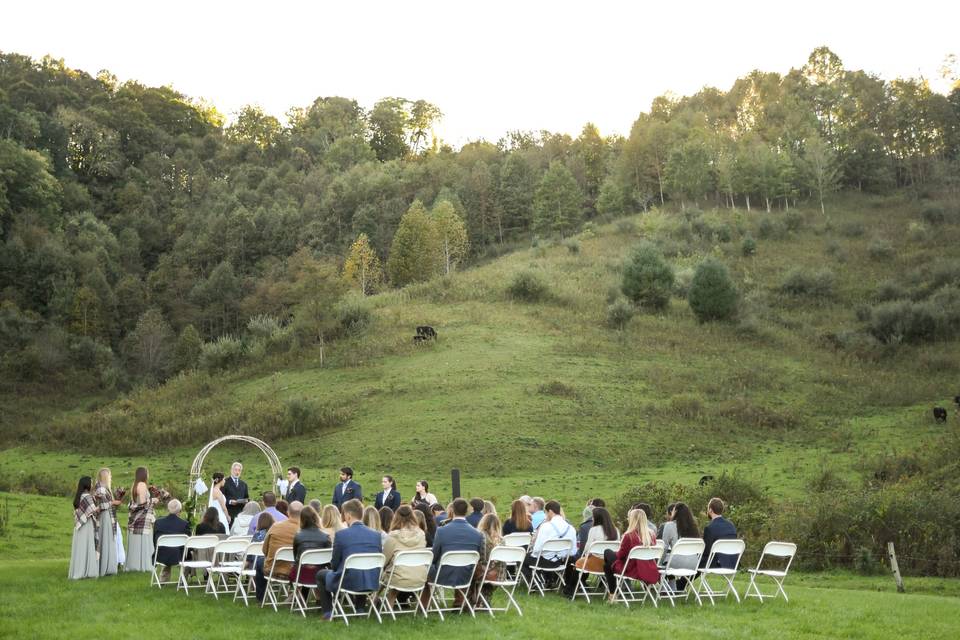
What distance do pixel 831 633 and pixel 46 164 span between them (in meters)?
108

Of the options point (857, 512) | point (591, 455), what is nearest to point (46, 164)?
point (591, 455)

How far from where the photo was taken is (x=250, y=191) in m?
122

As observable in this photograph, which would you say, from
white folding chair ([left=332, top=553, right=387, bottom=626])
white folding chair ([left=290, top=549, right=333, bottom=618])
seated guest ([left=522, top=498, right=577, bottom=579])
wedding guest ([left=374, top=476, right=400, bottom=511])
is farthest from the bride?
seated guest ([left=522, top=498, right=577, bottom=579])

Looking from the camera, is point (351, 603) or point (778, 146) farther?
point (778, 146)

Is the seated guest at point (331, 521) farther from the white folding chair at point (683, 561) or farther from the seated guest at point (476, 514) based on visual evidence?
the white folding chair at point (683, 561)

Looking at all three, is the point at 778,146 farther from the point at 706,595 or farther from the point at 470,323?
the point at 706,595

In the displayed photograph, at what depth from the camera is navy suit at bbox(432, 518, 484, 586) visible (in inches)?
476

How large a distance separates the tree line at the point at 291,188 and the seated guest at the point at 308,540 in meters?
50.4

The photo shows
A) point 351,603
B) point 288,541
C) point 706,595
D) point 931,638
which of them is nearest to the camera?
point 931,638

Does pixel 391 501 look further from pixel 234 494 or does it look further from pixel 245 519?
pixel 234 494

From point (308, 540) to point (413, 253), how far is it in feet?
246

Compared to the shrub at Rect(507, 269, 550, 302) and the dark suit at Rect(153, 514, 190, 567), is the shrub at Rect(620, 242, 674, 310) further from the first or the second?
the dark suit at Rect(153, 514, 190, 567)

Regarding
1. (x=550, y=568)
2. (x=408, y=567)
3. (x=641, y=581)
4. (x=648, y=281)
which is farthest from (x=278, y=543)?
(x=648, y=281)

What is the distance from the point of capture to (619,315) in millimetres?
64500
